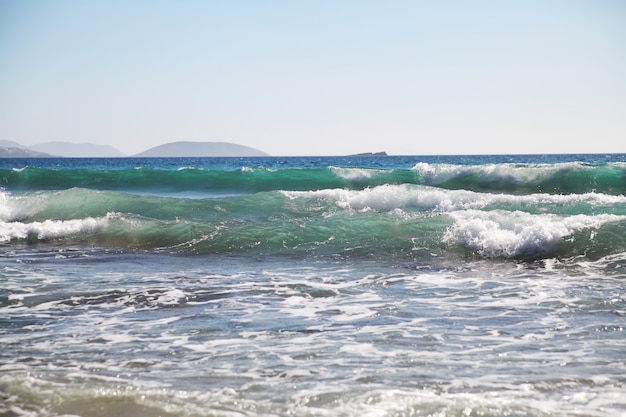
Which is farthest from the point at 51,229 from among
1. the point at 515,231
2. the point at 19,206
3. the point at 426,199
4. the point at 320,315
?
the point at 515,231

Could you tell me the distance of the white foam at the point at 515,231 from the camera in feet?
36.8

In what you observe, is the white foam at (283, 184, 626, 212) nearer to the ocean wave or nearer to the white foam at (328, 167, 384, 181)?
the ocean wave

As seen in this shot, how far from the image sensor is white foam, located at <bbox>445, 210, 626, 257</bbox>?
11.2m

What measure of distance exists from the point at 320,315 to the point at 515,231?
6.12 meters

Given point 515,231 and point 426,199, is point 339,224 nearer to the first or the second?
point 515,231

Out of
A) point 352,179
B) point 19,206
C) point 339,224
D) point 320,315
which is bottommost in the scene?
point 320,315

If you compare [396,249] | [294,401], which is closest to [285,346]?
[294,401]

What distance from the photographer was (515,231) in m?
11.9

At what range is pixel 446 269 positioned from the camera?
32.3 feet

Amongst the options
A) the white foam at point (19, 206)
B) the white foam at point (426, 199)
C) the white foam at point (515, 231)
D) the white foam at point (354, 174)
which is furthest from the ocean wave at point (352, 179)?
the white foam at point (515, 231)

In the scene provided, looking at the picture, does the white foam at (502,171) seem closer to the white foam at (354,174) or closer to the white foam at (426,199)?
the white foam at (354,174)

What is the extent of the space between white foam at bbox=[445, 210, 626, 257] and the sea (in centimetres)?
4

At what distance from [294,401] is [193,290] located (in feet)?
13.7

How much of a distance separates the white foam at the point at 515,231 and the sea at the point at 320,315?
4 centimetres
